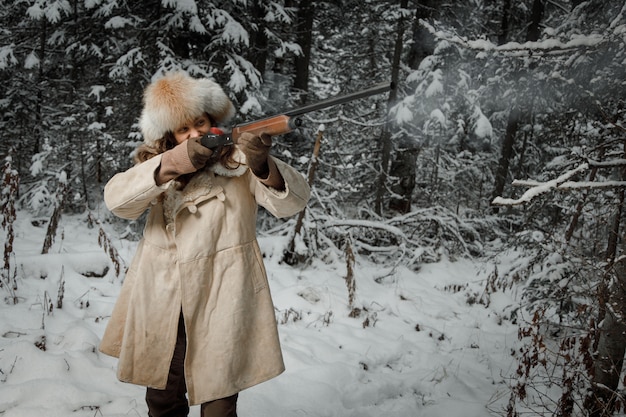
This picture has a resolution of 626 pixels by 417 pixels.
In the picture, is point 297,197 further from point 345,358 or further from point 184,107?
point 345,358

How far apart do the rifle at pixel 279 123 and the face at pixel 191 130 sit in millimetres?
294

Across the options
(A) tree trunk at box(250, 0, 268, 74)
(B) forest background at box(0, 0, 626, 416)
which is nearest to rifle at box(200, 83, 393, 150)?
(B) forest background at box(0, 0, 626, 416)

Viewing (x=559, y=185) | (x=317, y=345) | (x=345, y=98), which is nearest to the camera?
(x=345, y=98)

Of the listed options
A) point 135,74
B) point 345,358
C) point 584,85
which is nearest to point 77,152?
point 135,74

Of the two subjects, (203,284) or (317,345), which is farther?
(317,345)

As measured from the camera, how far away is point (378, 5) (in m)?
10.6

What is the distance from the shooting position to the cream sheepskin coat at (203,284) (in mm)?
2053

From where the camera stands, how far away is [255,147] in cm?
188

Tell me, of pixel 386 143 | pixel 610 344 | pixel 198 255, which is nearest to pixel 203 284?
pixel 198 255

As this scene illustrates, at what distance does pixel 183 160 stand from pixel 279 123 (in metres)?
0.53

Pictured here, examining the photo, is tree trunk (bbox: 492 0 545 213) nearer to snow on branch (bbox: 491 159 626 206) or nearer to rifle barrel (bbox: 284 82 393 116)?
snow on branch (bbox: 491 159 626 206)

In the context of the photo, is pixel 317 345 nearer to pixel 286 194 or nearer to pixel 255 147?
pixel 286 194

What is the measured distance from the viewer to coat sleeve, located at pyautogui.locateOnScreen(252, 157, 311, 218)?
6.78 ft

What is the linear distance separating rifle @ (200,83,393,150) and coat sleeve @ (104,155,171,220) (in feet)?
1.13
